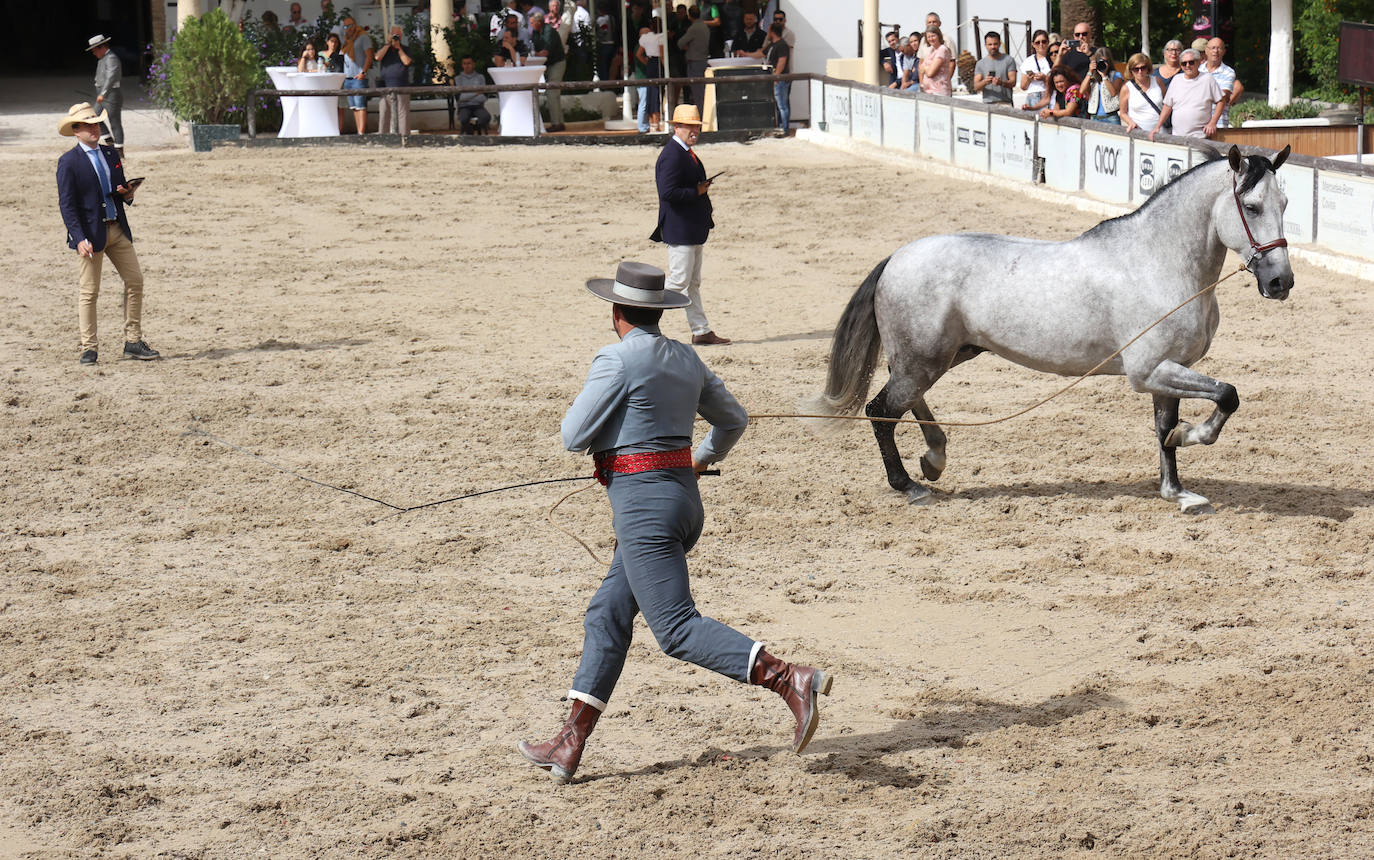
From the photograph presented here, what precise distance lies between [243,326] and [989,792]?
10422 millimetres

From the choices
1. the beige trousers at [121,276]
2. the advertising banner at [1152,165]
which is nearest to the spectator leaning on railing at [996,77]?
the advertising banner at [1152,165]

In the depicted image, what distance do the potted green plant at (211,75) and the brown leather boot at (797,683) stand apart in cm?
2117

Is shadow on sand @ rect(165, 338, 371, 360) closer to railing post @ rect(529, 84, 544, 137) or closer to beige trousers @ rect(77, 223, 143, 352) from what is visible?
beige trousers @ rect(77, 223, 143, 352)

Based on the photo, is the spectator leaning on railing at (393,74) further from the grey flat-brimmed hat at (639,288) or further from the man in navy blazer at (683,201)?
the grey flat-brimmed hat at (639,288)

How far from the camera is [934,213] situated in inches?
716

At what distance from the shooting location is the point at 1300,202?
14953mm

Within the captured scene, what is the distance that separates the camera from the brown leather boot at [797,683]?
5.44 m

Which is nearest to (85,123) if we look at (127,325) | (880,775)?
(127,325)

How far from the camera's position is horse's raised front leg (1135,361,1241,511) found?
8141 mm

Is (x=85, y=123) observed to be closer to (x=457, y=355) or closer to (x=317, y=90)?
(x=457, y=355)

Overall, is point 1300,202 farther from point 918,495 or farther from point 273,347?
point 273,347

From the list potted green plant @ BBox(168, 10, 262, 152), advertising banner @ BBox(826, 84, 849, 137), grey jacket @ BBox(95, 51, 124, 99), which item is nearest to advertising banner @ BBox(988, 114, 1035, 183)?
advertising banner @ BBox(826, 84, 849, 137)

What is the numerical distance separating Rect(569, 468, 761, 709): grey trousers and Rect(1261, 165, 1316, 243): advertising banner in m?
11.1

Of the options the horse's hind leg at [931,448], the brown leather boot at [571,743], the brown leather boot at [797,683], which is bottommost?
the brown leather boot at [571,743]
